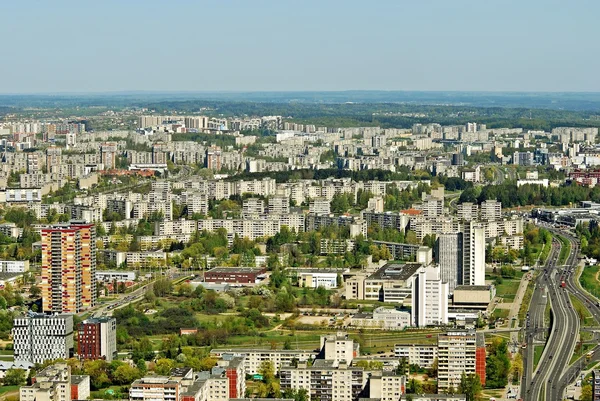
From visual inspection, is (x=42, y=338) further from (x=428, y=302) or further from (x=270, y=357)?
(x=428, y=302)

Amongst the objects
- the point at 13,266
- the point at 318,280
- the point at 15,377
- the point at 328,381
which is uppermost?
the point at 328,381

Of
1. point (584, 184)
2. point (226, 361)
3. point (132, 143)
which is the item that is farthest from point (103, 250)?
point (132, 143)

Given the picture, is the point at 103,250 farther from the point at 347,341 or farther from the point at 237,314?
the point at 347,341

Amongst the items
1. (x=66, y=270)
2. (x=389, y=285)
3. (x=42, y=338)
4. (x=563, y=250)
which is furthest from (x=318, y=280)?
(x=42, y=338)

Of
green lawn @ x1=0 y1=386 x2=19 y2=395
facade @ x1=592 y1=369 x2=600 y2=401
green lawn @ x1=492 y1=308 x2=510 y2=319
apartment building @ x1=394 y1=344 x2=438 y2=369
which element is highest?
facade @ x1=592 y1=369 x2=600 y2=401

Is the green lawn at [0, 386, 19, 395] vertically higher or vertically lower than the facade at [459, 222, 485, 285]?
lower

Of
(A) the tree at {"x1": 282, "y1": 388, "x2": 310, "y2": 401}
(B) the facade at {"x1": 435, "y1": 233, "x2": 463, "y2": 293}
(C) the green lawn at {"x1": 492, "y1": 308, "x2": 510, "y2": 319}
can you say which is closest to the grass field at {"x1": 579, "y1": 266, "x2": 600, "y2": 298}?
(C) the green lawn at {"x1": 492, "y1": 308, "x2": 510, "y2": 319}

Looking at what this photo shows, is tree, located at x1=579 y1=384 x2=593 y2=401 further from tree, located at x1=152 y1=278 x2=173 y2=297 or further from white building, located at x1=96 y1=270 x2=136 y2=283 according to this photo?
white building, located at x1=96 y1=270 x2=136 y2=283
